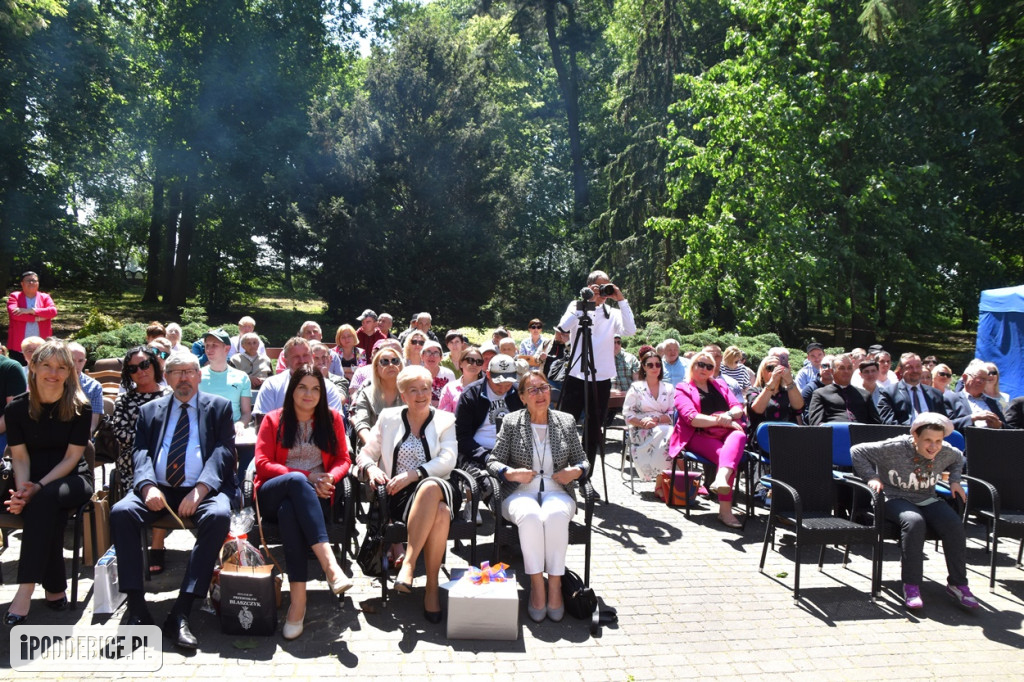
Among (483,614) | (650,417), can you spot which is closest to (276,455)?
(483,614)

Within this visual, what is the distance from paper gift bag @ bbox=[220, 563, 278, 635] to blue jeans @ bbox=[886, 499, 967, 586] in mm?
4059

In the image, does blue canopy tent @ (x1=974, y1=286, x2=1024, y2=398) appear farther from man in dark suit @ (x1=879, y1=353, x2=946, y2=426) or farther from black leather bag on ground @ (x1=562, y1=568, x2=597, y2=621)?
black leather bag on ground @ (x1=562, y1=568, x2=597, y2=621)

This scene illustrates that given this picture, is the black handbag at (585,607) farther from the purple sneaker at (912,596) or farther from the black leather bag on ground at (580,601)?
the purple sneaker at (912,596)

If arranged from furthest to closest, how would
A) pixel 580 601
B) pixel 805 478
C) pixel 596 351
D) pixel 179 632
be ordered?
pixel 596 351
pixel 805 478
pixel 580 601
pixel 179 632

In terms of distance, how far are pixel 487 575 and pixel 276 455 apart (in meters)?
→ 1.55

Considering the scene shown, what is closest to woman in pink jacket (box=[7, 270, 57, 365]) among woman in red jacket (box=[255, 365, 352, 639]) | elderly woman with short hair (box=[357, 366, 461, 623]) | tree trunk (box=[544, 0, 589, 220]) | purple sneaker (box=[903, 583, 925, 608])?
woman in red jacket (box=[255, 365, 352, 639])

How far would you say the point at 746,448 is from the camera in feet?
24.8

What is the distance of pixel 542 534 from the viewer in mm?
4875

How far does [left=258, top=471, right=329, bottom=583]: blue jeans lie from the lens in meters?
4.56

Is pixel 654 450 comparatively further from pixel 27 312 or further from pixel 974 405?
pixel 27 312

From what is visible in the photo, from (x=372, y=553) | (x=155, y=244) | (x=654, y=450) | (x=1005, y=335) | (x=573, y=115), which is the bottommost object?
(x=372, y=553)

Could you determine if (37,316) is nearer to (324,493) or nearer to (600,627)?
(324,493)

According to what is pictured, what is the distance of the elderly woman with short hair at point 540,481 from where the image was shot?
4832 millimetres

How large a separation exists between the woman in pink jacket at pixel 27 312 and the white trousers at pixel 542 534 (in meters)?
9.28
